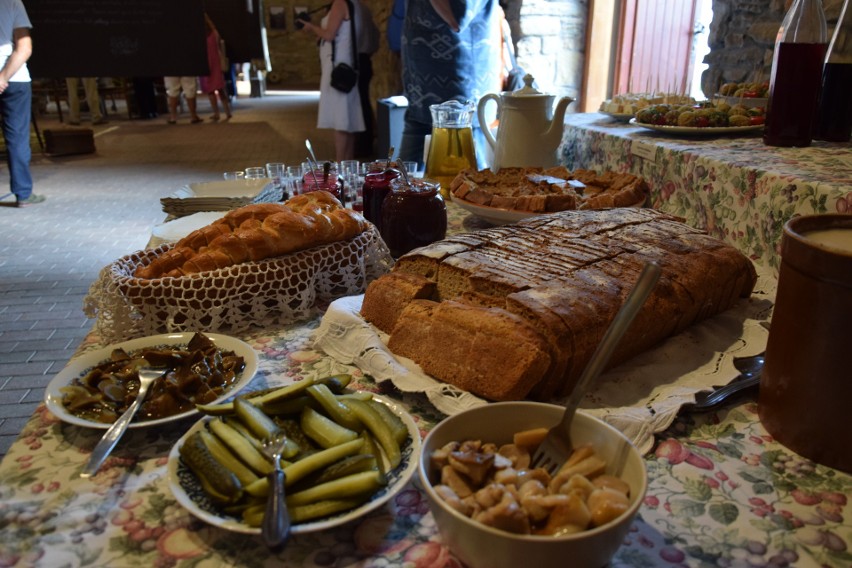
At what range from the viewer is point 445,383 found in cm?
99

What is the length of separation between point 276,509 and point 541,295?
22.1 inches

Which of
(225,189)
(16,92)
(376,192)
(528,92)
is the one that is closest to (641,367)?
(376,192)

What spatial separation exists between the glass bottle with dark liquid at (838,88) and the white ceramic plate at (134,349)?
1646 millimetres

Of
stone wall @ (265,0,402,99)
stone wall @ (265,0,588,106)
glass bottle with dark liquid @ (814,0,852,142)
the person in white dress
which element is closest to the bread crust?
glass bottle with dark liquid @ (814,0,852,142)

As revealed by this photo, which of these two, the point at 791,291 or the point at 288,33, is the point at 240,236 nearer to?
the point at 791,291

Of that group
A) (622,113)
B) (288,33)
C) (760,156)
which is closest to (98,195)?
(622,113)

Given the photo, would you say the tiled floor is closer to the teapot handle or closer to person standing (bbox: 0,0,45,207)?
person standing (bbox: 0,0,45,207)

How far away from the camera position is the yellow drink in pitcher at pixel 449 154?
7.22 feet

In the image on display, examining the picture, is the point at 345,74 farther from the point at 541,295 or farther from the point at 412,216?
the point at 541,295

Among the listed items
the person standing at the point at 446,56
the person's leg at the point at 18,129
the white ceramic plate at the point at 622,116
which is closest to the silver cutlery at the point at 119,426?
the white ceramic plate at the point at 622,116

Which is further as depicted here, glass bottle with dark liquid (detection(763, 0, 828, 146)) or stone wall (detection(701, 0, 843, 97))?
stone wall (detection(701, 0, 843, 97))

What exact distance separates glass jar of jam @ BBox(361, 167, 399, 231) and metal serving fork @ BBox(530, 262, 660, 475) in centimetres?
108

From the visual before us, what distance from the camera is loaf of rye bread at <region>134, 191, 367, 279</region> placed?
1280 millimetres

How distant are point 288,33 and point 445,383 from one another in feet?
57.3
